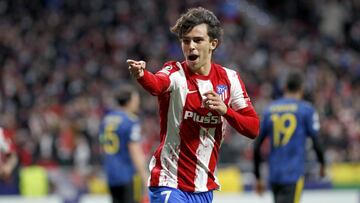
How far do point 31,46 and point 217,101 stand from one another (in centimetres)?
1457

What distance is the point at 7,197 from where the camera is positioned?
48.8 ft

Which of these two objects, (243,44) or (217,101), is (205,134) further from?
(243,44)

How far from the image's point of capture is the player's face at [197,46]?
5.86m

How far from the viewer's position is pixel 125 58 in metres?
20.9

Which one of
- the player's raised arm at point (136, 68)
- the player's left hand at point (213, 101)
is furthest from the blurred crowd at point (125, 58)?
the player's raised arm at point (136, 68)

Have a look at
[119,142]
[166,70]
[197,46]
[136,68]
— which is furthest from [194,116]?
[119,142]

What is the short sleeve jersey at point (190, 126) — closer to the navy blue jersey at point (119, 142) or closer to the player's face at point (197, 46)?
the player's face at point (197, 46)

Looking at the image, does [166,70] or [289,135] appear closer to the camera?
[166,70]

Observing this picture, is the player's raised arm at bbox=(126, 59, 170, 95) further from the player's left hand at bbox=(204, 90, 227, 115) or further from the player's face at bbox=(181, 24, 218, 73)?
the player's left hand at bbox=(204, 90, 227, 115)

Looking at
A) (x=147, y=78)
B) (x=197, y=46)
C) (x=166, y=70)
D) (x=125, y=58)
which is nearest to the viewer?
(x=147, y=78)

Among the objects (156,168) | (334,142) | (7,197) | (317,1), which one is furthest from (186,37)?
(317,1)

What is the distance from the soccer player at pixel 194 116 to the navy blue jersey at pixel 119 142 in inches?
171

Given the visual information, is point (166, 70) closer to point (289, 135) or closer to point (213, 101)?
point (213, 101)

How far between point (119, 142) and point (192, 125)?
470cm
